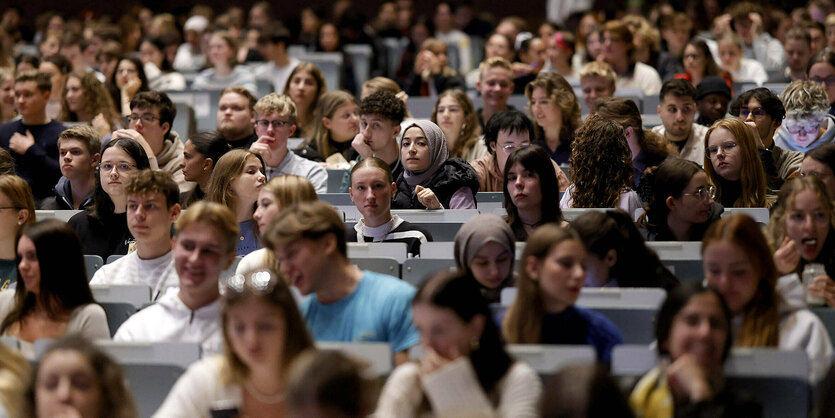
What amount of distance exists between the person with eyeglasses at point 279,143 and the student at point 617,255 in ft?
7.54

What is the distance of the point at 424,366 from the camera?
2.75m

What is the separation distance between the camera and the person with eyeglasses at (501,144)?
5523 millimetres

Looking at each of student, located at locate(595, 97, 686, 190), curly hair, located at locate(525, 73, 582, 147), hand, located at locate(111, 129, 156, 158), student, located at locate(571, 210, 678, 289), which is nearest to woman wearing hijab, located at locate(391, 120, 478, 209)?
student, located at locate(595, 97, 686, 190)

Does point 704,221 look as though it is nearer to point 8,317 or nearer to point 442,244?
point 442,244

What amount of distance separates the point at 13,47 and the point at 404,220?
7373 mm

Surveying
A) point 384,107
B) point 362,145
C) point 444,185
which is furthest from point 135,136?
point 444,185

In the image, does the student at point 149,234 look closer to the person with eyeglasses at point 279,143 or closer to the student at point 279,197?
the student at point 279,197

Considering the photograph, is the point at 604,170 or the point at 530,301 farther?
the point at 604,170

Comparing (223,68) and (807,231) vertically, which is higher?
(223,68)

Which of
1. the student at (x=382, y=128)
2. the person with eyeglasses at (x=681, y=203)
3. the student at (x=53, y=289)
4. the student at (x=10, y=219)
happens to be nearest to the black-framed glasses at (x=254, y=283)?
the student at (x=53, y=289)

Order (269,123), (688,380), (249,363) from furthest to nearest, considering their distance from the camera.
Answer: (269,123) → (249,363) → (688,380)

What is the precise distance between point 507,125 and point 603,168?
A: 0.89 m

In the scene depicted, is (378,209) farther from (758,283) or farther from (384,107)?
(758,283)

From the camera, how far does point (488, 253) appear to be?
141 inches
